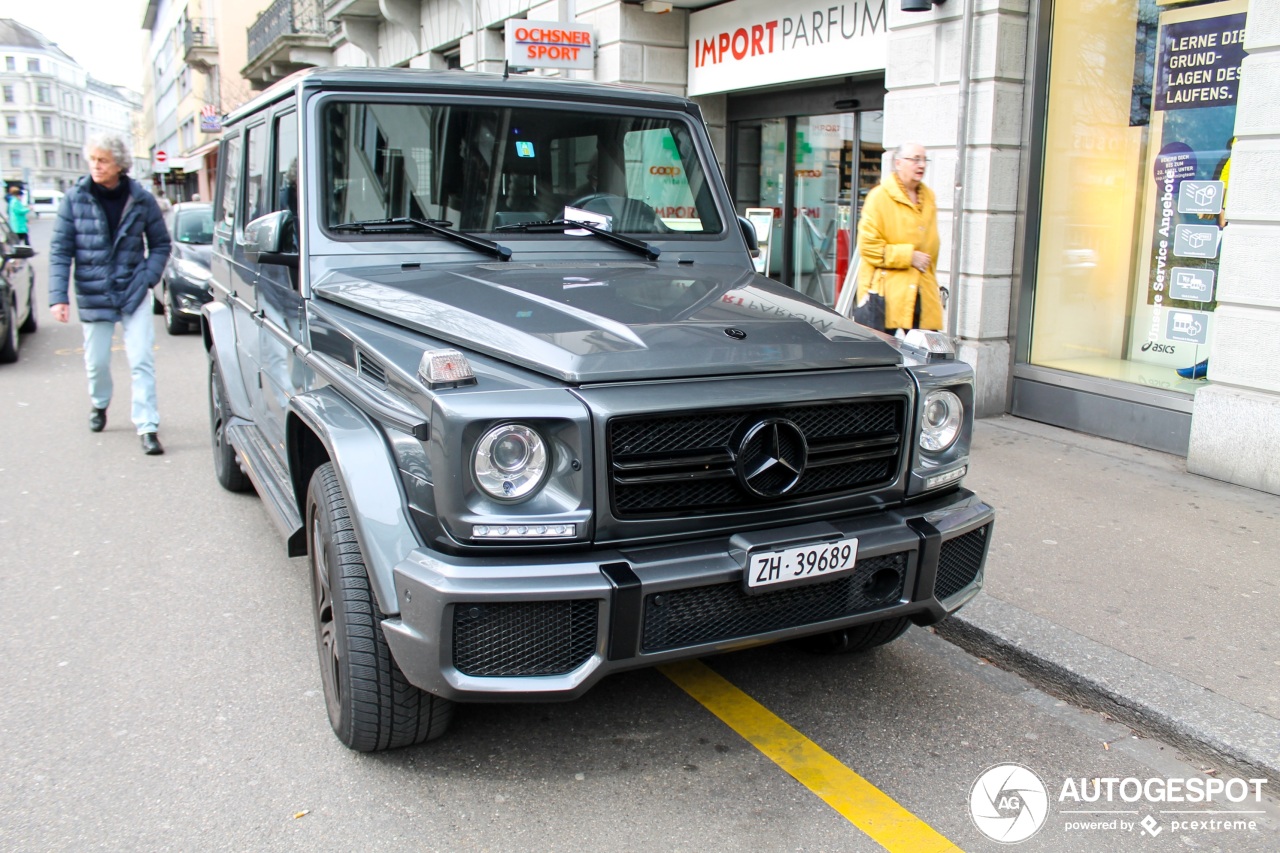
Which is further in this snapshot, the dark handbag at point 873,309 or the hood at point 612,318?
the dark handbag at point 873,309

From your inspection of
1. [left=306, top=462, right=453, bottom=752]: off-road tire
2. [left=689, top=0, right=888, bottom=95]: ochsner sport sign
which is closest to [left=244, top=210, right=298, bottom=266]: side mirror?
[left=306, top=462, right=453, bottom=752]: off-road tire

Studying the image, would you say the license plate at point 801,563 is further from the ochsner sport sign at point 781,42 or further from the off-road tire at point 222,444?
the ochsner sport sign at point 781,42

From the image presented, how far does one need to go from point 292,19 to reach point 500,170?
25500 millimetres

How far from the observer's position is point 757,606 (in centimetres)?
289

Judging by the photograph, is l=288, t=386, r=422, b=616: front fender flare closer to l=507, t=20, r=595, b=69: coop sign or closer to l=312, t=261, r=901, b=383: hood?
l=312, t=261, r=901, b=383: hood

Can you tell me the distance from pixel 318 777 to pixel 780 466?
1598 millimetres

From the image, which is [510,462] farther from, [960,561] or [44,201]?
[44,201]

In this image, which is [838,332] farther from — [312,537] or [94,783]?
[94,783]

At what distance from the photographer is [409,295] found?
3.43 meters

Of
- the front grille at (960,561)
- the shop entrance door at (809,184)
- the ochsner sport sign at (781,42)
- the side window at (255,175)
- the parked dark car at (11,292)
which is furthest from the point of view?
the parked dark car at (11,292)

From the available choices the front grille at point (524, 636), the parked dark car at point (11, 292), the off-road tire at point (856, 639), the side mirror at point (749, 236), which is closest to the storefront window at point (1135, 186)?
the side mirror at point (749, 236)

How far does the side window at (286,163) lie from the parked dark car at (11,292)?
809 centimetres

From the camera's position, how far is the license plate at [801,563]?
2.80m

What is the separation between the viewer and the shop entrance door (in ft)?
34.0
